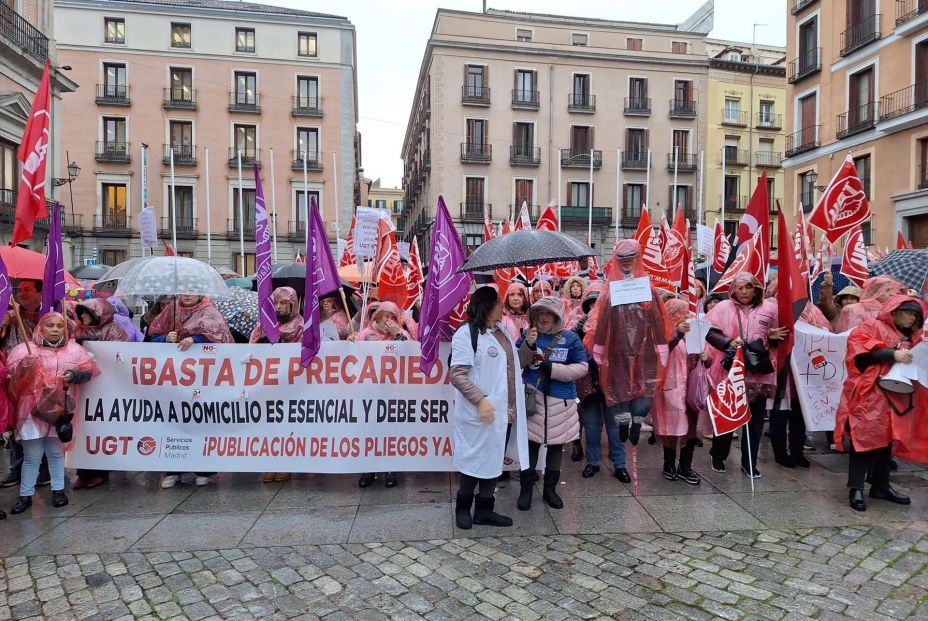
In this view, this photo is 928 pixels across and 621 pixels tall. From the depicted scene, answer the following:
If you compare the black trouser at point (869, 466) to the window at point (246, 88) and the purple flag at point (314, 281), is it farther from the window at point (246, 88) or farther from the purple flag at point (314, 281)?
the window at point (246, 88)

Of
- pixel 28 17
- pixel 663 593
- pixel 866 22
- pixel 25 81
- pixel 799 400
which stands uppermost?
pixel 866 22

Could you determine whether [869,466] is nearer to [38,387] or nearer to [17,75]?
[38,387]

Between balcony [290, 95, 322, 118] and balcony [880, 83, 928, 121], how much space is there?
28.1 meters

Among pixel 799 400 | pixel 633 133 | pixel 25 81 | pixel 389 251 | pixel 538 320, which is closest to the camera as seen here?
pixel 538 320

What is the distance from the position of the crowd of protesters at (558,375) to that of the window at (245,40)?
35.2 m

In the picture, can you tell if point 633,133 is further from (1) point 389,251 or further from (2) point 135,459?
(2) point 135,459

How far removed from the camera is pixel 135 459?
5.38 meters

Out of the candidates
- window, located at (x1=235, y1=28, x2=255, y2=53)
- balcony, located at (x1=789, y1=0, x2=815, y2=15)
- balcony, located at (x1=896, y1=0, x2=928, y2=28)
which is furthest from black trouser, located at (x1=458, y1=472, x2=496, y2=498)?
window, located at (x1=235, y1=28, x2=255, y2=53)

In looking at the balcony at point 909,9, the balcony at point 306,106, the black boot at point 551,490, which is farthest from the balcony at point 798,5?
the black boot at point 551,490

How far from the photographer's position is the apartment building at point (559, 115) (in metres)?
37.2

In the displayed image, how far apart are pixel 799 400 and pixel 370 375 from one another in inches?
162

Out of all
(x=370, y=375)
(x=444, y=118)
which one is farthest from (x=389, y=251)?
(x=444, y=118)

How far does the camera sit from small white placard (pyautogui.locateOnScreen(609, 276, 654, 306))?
4922mm

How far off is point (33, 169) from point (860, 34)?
28643mm
